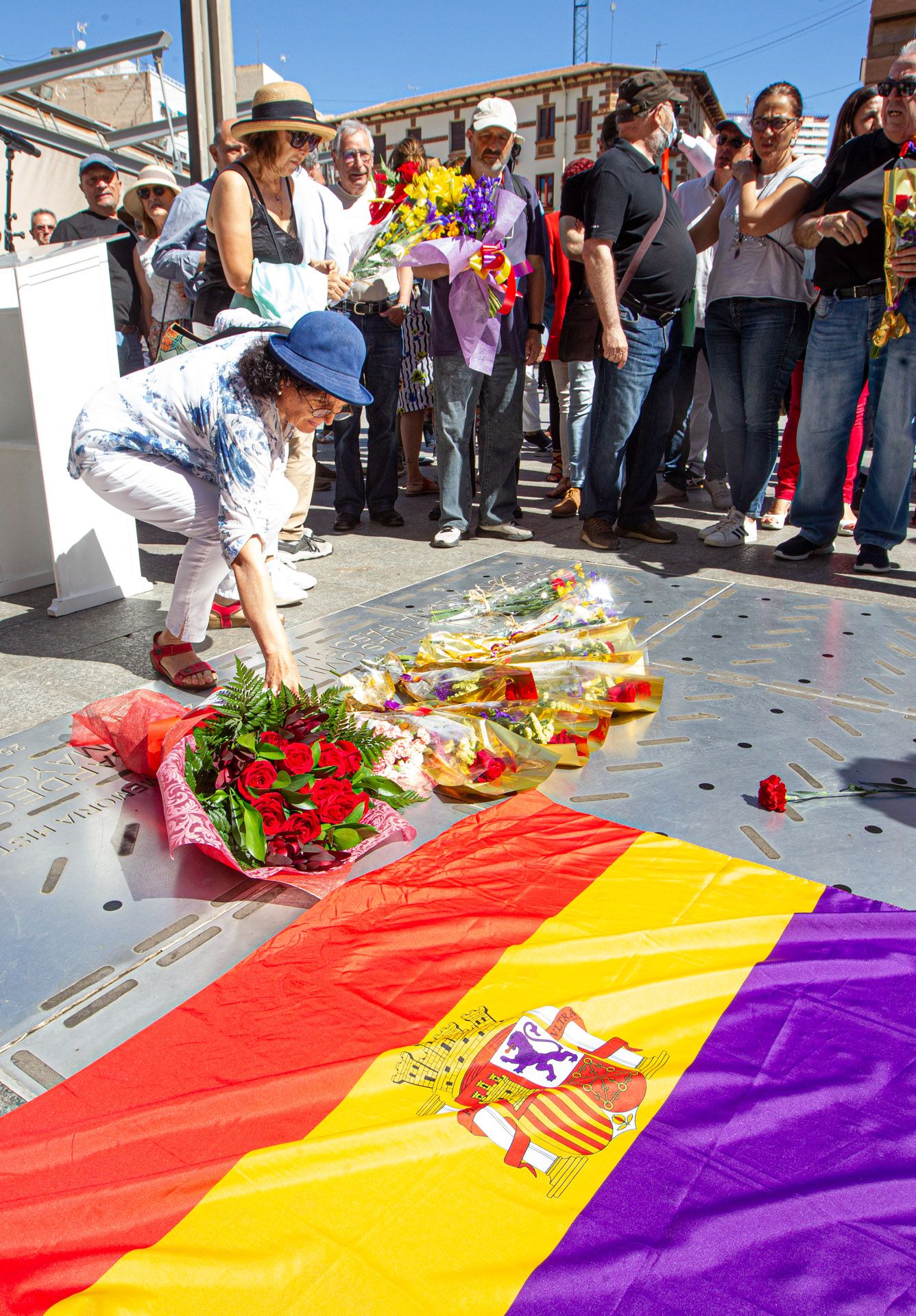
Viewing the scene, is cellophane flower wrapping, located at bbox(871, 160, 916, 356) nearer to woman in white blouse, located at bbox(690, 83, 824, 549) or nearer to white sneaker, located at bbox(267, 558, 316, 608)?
woman in white blouse, located at bbox(690, 83, 824, 549)

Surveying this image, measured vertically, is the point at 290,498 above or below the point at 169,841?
above

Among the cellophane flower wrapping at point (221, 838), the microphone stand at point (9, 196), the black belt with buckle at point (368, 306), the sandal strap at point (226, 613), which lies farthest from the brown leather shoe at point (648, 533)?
the microphone stand at point (9, 196)

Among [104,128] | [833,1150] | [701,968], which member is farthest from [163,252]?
[104,128]

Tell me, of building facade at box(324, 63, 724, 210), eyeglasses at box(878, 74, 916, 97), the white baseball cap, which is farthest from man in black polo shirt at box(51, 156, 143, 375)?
building facade at box(324, 63, 724, 210)

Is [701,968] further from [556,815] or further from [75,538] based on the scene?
[75,538]

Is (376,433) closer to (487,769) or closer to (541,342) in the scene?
(541,342)

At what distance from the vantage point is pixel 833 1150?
145cm

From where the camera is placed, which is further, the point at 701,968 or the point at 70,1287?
the point at 701,968

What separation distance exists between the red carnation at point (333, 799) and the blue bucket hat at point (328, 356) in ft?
3.29

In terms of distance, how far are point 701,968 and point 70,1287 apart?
1.12 metres

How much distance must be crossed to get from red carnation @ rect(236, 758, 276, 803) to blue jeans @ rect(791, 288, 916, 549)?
332 cm

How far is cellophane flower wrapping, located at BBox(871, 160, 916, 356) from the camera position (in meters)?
3.91

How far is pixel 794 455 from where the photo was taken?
227 inches

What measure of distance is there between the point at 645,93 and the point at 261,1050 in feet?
14.1
